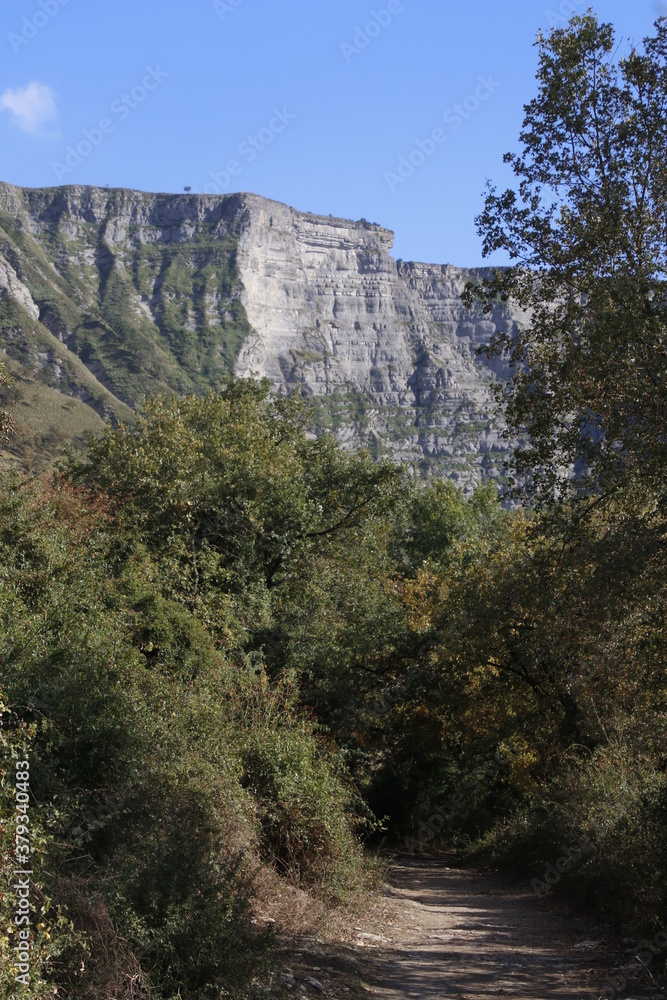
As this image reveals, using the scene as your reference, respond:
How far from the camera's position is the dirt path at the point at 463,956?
24.7ft

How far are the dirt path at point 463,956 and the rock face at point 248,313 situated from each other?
120 m

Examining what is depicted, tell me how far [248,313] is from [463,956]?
171340 mm

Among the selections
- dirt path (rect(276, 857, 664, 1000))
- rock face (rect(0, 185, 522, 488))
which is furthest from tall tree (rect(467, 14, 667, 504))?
rock face (rect(0, 185, 522, 488))

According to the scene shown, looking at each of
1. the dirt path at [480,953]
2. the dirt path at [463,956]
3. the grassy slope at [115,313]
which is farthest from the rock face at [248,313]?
the dirt path at [463,956]

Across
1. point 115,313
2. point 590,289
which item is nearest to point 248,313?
point 115,313

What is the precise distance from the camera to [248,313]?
17375cm

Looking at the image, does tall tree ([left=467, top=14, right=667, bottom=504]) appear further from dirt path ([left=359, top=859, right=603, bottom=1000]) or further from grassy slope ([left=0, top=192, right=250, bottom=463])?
grassy slope ([left=0, top=192, right=250, bottom=463])

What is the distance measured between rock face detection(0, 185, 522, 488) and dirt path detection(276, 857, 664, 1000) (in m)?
120

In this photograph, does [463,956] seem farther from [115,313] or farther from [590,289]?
[115,313]

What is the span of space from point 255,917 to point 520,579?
5.01 metres

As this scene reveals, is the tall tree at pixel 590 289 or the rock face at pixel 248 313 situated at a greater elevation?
the rock face at pixel 248 313

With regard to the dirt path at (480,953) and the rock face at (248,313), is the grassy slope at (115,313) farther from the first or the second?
the dirt path at (480,953)

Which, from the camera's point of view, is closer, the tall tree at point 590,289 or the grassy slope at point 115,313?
the tall tree at point 590,289

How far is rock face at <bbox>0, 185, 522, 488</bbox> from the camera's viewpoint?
14250 cm
